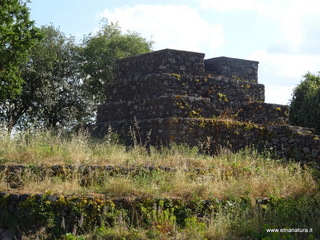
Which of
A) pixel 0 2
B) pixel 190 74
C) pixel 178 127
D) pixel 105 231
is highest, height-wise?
pixel 0 2

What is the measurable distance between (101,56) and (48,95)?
3.91 meters

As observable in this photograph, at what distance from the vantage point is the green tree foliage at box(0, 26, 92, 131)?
26.8 meters

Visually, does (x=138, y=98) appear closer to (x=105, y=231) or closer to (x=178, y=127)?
(x=178, y=127)

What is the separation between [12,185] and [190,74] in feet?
28.4

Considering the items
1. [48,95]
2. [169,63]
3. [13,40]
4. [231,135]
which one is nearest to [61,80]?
[48,95]

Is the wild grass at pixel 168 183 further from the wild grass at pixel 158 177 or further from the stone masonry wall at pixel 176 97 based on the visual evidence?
the stone masonry wall at pixel 176 97

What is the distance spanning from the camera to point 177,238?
9.50 m

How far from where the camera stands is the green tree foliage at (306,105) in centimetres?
1917

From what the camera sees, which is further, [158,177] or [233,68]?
[233,68]

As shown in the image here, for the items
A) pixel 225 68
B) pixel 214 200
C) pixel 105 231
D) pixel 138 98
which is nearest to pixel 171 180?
pixel 214 200

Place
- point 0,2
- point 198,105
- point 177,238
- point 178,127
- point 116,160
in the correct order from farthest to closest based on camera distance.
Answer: point 0,2
point 198,105
point 178,127
point 116,160
point 177,238

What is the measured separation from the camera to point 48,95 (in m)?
26.6

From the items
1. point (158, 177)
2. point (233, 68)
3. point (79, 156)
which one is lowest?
point (158, 177)

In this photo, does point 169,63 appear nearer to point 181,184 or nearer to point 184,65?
point 184,65
